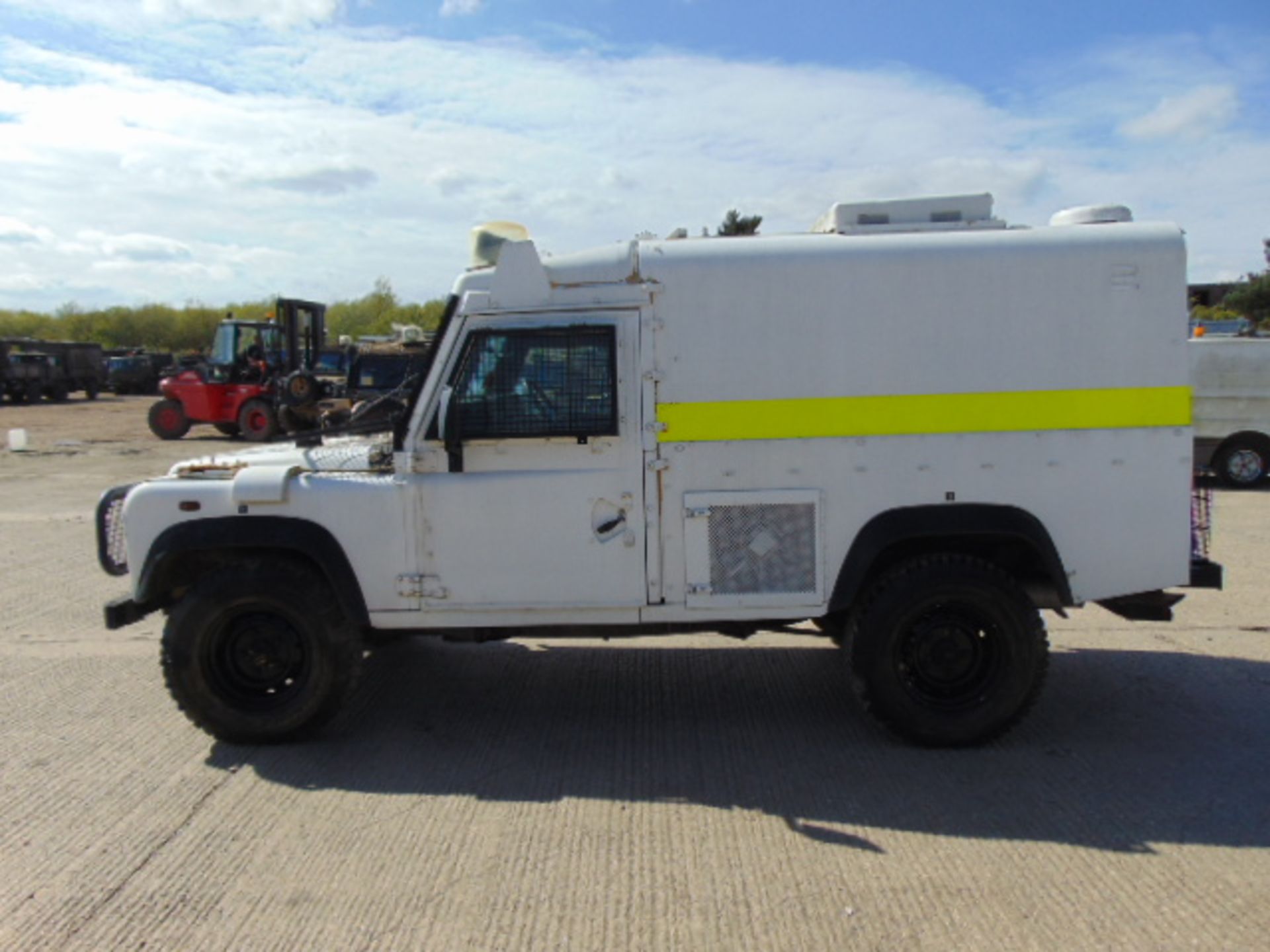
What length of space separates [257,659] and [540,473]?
5.50 feet

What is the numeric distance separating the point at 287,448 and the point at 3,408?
126 feet

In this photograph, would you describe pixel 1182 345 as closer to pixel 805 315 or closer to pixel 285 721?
pixel 805 315

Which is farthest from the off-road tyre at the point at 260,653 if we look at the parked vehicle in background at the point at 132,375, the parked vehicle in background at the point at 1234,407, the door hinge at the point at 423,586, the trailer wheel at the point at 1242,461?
the parked vehicle in background at the point at 132,375

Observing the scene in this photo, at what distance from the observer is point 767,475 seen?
4.77 m

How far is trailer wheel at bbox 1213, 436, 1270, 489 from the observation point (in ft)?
46.9

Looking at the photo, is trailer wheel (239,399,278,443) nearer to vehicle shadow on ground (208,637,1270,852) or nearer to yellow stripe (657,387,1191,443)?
vehicle shadow on ground (208,637,1270,852)

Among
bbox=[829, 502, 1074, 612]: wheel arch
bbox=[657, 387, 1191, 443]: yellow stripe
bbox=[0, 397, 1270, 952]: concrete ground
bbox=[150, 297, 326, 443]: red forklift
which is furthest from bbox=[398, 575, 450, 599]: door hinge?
bbox=[150, 297, 326, 443]: red forklift

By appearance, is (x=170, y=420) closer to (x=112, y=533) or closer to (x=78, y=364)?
(x=112, y=533)

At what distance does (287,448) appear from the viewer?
18.8 feet

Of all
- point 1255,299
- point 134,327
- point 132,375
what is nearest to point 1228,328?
point 1255,299

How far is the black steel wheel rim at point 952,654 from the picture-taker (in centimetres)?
484

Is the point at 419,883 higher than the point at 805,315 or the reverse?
the reverse

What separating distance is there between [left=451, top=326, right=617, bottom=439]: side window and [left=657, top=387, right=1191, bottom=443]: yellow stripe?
61cm

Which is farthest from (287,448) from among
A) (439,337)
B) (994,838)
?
(994,838)
